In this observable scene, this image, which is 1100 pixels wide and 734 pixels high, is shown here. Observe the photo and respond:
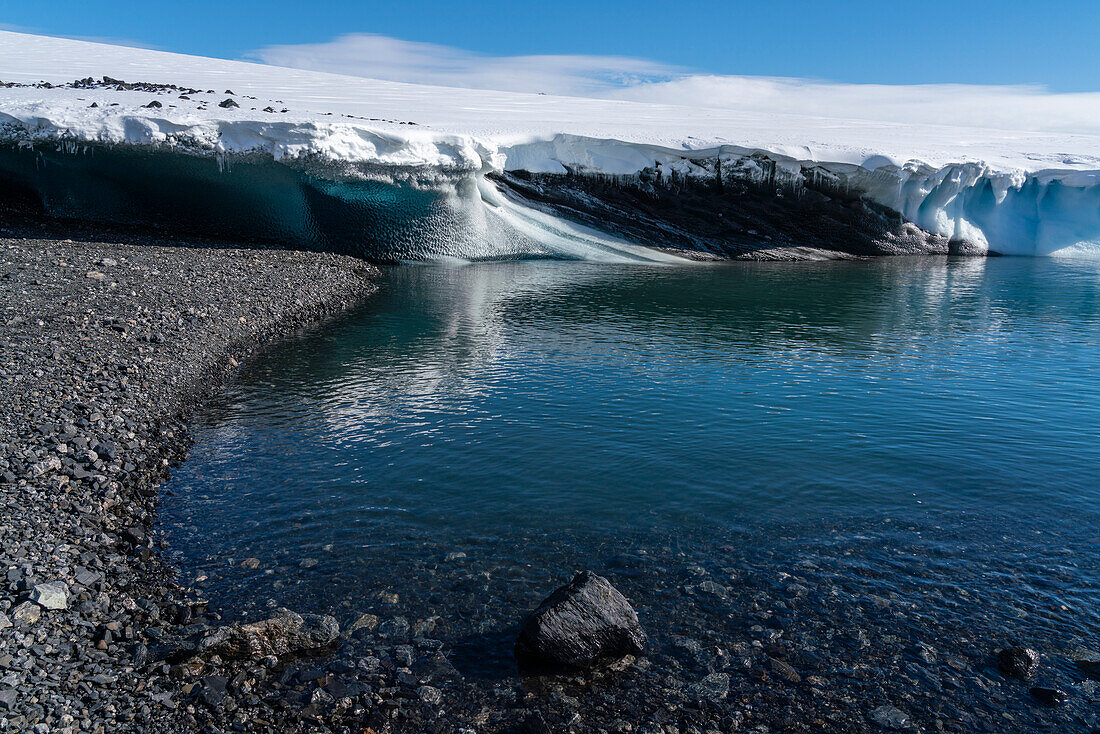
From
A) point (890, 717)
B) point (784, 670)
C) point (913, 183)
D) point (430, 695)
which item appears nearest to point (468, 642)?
point (430, 695)

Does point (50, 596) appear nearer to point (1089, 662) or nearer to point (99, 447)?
point (99, 447)

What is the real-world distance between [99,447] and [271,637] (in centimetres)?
372

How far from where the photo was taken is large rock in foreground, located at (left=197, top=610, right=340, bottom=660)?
16.2 ft

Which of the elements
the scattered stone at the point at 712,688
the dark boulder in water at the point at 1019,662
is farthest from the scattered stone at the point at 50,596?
the dark boulder in water at the point at 1019,662

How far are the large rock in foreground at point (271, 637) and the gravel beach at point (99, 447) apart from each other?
34 centimetres

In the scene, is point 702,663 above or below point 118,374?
below

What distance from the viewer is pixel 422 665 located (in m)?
5.06

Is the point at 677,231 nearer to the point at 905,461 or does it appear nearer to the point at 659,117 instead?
the point at 659,117

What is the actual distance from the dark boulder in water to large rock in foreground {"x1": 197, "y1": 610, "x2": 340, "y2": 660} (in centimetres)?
441

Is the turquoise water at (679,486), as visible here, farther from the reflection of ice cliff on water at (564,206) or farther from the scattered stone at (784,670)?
the reflection of ice cliff on water at (564,206)

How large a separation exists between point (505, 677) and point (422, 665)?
0.55 metres

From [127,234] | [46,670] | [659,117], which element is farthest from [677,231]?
[46,670]

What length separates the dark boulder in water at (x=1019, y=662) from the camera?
5027 millimetres

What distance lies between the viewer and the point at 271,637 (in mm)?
5066
